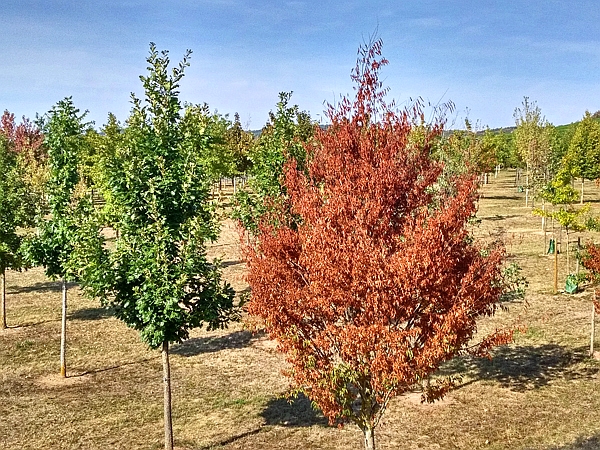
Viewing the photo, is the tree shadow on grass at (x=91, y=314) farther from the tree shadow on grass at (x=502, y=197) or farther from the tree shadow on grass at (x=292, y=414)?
the tree shadow on grass at (x=502, y=197)

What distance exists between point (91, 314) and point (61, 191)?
10.5m

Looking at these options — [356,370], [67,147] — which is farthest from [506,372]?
[67,147]

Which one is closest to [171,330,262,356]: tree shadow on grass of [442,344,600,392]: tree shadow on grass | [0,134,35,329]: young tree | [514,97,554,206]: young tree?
[0,134,35,329]: young tree

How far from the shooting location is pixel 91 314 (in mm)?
26578

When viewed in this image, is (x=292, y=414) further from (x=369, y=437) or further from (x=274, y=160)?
(x=274, y=160)

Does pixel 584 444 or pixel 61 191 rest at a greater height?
pixel 61 191

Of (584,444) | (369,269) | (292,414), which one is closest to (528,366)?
(584,444)

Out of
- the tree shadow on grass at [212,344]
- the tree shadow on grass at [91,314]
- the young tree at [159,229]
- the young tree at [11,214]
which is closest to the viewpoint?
the young tree at [159,229]

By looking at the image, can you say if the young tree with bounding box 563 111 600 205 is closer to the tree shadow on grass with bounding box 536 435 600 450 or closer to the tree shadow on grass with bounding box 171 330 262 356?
the tree shadow on grass with bounding box 171 330 262 356

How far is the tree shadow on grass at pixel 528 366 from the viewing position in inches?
667

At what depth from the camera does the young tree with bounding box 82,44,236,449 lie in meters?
12.4

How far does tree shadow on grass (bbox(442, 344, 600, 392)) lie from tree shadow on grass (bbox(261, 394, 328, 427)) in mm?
5374

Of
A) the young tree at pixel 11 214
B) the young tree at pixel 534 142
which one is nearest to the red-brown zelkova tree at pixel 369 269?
the young tree at pixel 11 214

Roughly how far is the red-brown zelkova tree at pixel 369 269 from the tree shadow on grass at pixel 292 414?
5.46 metres
